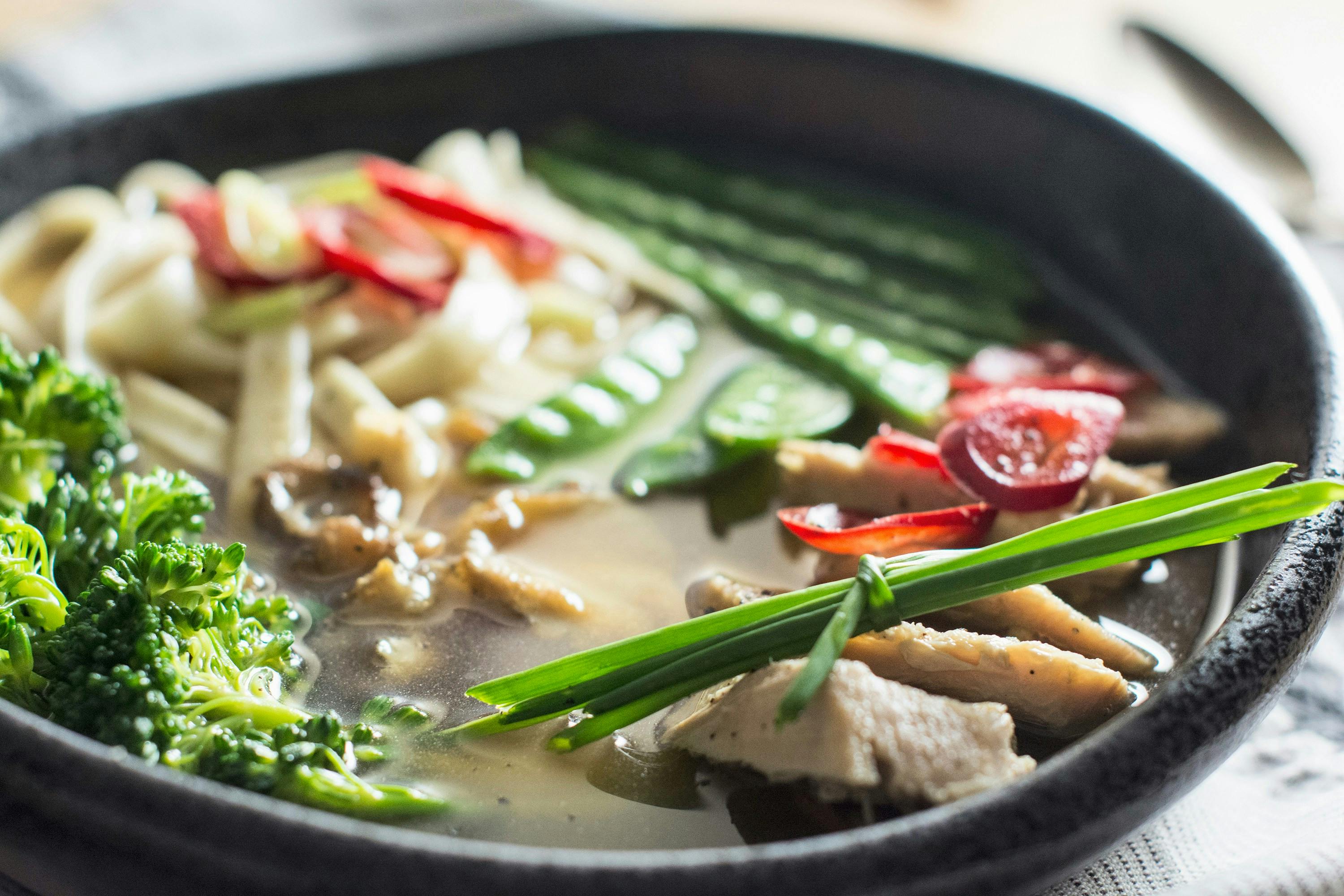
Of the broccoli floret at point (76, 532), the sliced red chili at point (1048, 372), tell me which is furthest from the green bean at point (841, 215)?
the broccoli floret at point (76, 532)

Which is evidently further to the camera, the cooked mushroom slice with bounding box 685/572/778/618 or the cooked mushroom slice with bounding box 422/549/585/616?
the cooked mushroom slice with bounding box 422/549/585/616

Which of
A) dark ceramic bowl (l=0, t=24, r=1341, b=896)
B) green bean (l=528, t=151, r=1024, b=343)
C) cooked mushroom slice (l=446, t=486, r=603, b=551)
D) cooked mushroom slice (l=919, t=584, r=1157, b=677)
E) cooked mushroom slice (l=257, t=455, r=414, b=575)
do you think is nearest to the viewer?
dark ceramic bowl (l=0, t=24, r=1341, b=896)

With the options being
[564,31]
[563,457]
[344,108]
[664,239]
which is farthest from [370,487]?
[564,31]

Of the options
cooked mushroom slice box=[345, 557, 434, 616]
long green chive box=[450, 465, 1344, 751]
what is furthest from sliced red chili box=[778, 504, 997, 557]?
cooked mushroom slice box=[345, 557, 434, 616]

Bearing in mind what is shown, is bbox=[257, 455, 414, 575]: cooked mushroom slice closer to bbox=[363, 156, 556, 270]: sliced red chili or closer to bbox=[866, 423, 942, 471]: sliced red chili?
bbox=[363, 156, 556, 270]: sliced red chili

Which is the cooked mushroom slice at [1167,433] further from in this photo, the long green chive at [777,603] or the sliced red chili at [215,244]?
the sliced red chili at [215,244]

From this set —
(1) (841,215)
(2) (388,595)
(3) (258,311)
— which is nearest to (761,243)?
A: (1) (841,215)

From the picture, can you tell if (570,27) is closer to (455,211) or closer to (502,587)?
(455,211)
